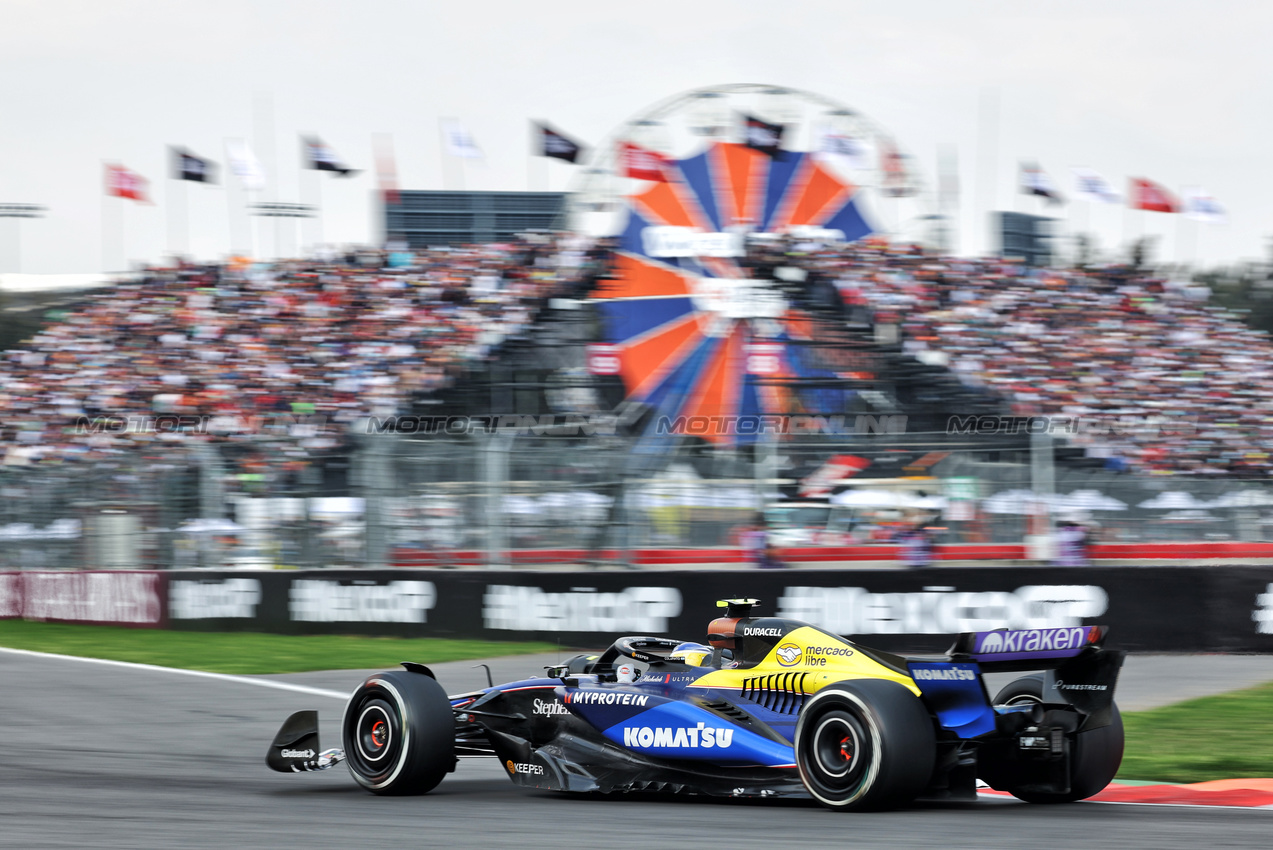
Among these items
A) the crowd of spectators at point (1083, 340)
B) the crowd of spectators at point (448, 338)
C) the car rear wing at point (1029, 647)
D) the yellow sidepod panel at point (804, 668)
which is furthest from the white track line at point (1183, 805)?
the crowd of spectators at point (448, 338)

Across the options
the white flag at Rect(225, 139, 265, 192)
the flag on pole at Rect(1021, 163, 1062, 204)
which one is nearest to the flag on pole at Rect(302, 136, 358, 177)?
the white flag at Rect(225, 139, 265, 192)

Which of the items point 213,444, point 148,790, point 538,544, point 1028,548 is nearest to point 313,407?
point 213,444

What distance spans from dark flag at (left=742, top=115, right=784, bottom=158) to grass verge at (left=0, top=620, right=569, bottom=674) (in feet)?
47.0

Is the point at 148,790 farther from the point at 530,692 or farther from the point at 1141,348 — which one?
the point at 1141,348

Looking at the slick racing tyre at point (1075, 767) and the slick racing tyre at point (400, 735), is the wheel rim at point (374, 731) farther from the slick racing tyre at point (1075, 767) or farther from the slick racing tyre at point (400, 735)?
the slick racing tyre at point (1075, 767)

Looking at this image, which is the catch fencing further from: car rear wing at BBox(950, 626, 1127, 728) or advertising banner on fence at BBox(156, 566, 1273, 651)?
car rear wing at BBox(950, 626, 1127, 728)

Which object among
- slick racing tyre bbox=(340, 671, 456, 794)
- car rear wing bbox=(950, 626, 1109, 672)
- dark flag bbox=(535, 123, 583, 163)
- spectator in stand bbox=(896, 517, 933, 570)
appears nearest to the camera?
car rear wing bbox=(950, 626, 1109, 672)

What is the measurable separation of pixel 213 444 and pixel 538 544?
3.97 metres

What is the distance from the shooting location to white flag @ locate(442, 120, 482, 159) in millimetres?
31766

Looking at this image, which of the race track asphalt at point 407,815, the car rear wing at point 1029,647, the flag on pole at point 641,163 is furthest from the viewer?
the flag on pole at point 641,163

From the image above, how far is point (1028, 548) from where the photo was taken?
13.2 m

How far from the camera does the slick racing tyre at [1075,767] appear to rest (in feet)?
19.2

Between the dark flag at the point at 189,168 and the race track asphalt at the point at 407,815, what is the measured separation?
25201mm

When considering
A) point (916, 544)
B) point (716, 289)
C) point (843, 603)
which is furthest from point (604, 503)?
point (716, 289)
